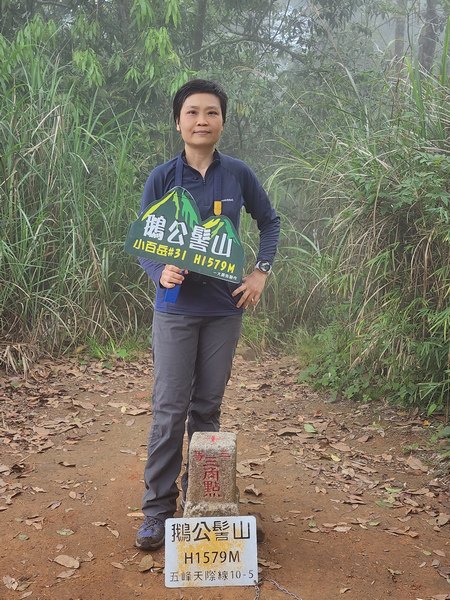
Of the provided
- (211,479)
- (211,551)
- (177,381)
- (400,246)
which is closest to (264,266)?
(177,381)

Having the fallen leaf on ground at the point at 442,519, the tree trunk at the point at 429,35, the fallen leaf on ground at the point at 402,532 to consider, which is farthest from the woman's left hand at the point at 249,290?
the tree trunk at the point at 429,35

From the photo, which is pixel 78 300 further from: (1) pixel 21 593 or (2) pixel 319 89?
(2) pixel 319 89

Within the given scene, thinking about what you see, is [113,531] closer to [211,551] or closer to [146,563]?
[146,563]

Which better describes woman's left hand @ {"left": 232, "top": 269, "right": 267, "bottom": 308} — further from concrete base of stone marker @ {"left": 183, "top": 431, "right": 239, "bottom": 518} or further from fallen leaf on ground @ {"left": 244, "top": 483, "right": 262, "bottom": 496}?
fallen leaf on ground @ {"left": 244, "top": 483, "right": 262, "bottom": 496}

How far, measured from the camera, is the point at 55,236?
17.6 ft

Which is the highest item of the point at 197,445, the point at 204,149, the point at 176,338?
the point at 204,149

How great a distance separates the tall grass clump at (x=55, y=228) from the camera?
506 centimetres

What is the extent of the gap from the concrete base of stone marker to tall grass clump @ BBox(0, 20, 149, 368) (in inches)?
110

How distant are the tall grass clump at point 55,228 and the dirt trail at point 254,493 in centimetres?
41

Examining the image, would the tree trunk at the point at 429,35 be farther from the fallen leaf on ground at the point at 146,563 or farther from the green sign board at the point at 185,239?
the fallen leaf on ground at the point at 146,563

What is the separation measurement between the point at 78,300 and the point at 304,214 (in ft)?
11.8

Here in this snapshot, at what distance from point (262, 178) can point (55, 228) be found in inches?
159

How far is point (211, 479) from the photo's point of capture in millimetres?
2410

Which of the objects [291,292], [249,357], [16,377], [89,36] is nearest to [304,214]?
[291,292]
